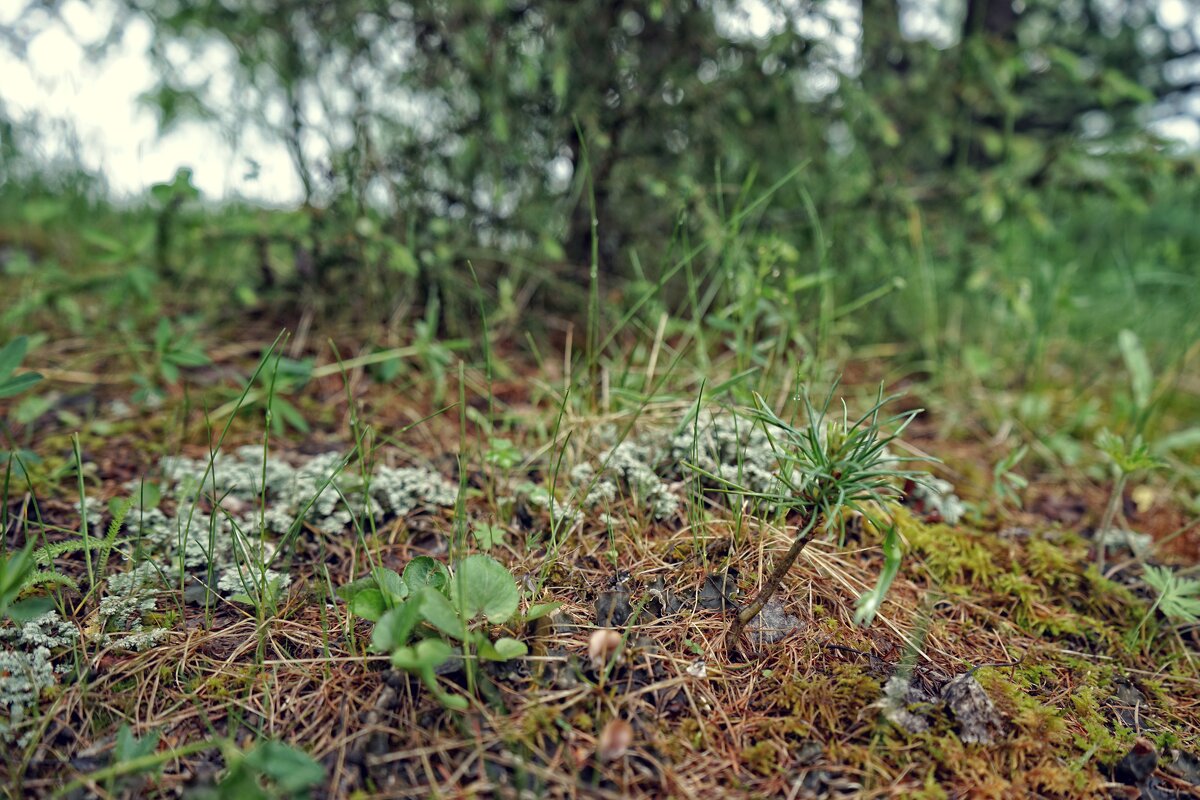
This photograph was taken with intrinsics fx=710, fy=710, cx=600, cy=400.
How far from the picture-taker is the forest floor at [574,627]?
110cm

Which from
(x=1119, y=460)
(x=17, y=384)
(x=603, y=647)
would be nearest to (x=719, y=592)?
(x=603, y=647)

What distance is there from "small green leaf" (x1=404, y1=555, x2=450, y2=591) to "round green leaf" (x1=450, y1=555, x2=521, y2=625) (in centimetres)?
4

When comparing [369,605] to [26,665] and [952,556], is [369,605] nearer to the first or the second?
[26,665]

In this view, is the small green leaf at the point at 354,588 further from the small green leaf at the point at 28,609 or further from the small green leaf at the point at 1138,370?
the small green leaf at the point at 1138,370

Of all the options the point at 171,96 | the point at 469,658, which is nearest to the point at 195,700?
the point at 469,658

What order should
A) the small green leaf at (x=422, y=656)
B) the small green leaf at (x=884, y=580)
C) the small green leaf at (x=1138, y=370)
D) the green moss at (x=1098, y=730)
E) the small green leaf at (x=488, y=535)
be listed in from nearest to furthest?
1. the small green leaf at (x=884, y=580)
2. the small green leaf at (x=422, y=656)
3. the green moss at (x=1098, y=730)
4. the small green leaf at (x=488, y=535)
5. the small green leaf at (x=1138, y=370)

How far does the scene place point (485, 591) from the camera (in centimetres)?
125

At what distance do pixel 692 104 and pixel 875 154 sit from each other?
3.17 feet

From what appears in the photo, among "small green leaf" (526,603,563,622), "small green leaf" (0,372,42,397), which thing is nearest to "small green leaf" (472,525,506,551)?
"small green leaf" (526,603,563,622)

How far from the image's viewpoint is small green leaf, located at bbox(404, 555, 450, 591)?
1312 mm

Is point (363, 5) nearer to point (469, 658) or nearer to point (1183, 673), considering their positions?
point (469, 658)

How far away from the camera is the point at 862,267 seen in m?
3.07

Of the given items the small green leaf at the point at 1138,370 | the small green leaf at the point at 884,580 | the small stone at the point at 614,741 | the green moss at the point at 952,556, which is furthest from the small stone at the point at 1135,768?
the small green leaf at the point at 1138,370

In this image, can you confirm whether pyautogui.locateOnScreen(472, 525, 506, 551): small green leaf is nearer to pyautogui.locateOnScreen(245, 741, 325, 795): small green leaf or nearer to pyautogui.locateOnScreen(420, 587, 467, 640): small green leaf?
pyautogui.locateOnScreen(420, 587, 467, 640): small green leaf
